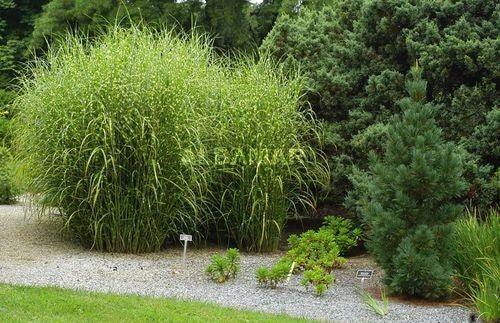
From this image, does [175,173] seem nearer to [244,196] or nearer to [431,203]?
[244,196]

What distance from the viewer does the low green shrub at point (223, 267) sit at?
6.48 meters

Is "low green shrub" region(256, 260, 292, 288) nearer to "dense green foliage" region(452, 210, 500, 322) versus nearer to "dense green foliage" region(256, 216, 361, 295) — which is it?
"dense green foliage" region(256, 216, 361, 295)

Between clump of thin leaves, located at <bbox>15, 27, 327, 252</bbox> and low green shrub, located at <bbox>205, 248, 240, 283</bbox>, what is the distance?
3.84ft

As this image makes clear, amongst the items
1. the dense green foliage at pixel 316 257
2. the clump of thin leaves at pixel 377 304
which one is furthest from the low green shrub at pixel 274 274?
the clump of thin leaves at pixel 377 304

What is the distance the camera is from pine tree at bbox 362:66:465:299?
5.99 meters

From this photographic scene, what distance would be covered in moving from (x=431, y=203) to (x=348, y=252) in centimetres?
240

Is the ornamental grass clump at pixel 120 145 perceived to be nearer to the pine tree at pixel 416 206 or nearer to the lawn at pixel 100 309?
the lawn at pixel 100 309

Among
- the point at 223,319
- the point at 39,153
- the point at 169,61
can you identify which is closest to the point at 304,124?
the point at 169,61

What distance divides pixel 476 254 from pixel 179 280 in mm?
2532

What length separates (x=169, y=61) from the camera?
7953 millimetres

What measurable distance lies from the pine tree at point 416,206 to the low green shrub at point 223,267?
1.22m

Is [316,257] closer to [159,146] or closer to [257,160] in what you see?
[257,160]

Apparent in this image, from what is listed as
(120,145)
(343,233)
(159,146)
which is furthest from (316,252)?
(120,145)

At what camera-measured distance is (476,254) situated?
6.29 meters
